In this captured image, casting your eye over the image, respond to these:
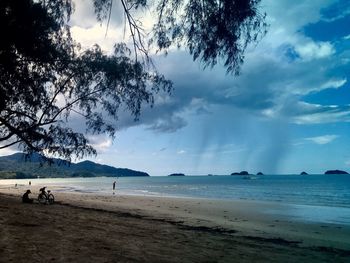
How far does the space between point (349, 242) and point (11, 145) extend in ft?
51.0

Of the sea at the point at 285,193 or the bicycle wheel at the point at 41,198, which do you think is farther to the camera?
the sea at the point at 285,193

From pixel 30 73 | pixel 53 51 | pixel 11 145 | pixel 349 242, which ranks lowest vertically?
pixel 349 242

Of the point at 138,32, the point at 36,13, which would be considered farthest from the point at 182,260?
the point at 36,13

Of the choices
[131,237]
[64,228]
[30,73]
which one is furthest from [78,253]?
[30,73]

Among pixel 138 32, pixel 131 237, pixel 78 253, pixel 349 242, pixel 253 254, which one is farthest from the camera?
pixel 349 242

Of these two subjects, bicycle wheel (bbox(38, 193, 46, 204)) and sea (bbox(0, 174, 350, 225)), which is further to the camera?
sea (bbox(0, 174, 350, 225))

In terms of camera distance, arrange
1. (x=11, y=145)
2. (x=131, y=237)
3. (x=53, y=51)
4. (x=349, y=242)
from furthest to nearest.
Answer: (x=11, y=145) < (x=349, y=242) < (x=53, y=51) < (x=131, y=237)

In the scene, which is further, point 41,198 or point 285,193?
point 285,193

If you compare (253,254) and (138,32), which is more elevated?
(138,32)

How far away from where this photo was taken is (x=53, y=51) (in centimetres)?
1232

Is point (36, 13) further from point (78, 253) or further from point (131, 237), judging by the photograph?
point (131, 237)

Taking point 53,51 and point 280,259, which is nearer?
point 280,259

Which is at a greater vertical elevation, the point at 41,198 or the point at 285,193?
the point at 285,193

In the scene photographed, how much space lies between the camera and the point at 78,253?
7547 mm
